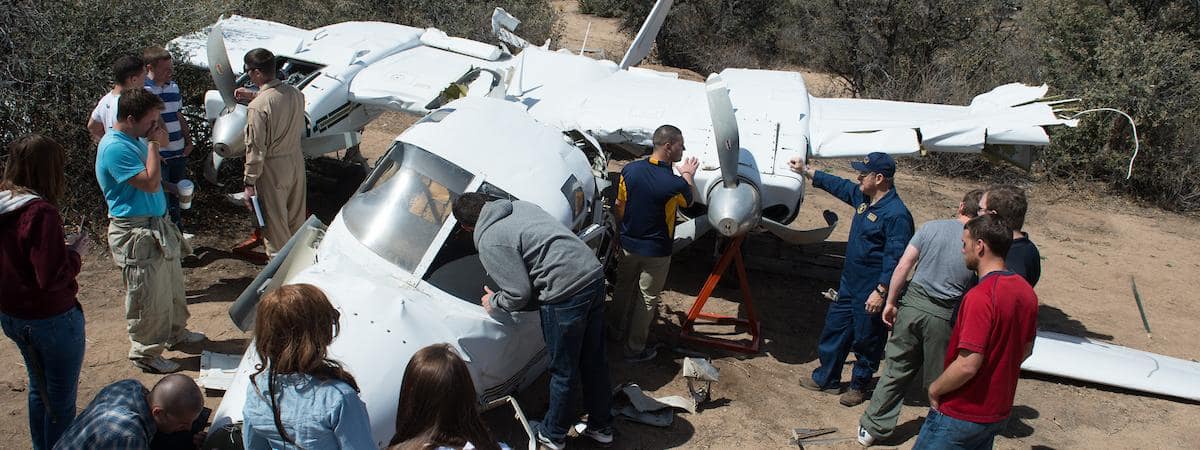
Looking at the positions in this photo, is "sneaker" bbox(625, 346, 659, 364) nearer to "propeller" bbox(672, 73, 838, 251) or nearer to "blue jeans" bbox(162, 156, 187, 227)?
"propeller" bbox(672, 73, 838, 251)

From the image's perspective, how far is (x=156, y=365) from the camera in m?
6.20

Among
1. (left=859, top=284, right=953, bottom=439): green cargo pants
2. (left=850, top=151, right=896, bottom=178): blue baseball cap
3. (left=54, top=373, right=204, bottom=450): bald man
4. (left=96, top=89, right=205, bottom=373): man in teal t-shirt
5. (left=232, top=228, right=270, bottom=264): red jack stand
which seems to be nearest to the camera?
(left=54, top=373, right=204, bottom=450): bald man

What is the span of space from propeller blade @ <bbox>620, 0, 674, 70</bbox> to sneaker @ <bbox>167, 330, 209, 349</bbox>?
223 inches

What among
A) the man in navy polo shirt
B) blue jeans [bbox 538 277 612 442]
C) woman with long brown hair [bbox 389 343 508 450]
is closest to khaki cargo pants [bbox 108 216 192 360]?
blue jeans [bbox 538 277 612 442]

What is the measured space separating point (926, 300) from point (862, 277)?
82 centimetres

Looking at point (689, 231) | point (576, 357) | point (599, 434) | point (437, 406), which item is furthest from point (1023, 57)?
point (437, 406)

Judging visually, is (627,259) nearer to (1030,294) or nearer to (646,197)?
(646,197)

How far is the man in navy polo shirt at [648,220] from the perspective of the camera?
258 inches

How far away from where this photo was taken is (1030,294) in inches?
166

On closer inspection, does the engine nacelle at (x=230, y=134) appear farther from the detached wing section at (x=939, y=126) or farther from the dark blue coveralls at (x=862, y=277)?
the detached wing section at (x=939, y=126)

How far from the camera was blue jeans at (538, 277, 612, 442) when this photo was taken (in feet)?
16.4

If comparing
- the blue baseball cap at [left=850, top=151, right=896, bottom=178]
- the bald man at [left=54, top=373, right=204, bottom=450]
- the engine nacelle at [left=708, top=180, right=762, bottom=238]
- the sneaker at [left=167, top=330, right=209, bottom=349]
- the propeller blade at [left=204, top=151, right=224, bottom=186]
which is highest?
the blue baseball cap at [left=850, top=151, right=896, bottom=178]

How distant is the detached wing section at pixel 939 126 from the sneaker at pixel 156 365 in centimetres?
575

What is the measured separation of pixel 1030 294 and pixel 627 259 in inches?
127
